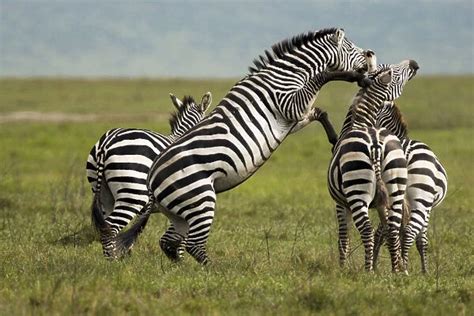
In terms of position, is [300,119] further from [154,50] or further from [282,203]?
[154,50]

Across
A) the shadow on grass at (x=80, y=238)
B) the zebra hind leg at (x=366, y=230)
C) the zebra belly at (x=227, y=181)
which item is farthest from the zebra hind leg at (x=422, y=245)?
the shadow on grass at (x=80, y=238)

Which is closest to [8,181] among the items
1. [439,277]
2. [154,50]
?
[439,277]

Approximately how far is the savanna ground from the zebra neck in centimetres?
142

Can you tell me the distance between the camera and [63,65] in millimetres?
159125

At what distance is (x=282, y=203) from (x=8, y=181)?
586 cm

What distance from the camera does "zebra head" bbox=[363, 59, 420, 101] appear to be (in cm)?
974

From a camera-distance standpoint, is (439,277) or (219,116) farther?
(219,116)

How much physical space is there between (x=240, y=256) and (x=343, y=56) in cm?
247

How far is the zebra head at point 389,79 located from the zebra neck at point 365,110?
0.07m

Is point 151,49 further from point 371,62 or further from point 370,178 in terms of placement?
point 370,178

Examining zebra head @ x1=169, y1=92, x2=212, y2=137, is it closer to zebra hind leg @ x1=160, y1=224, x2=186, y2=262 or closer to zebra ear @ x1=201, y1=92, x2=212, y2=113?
zebra ear @ x1=201, y1=92, x2=212, y2=113

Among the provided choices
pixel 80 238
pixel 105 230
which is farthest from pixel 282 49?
pixel 80 238

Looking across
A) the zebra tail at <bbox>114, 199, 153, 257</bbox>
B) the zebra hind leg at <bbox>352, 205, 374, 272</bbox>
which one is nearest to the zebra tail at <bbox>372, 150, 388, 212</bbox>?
the zebra hind leg at <bbox>352, 205, 374, 272</bbox>

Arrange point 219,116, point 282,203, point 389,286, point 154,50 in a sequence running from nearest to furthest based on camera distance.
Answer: point 389,286
point 219,116
point 282,203
point 154,50
